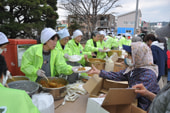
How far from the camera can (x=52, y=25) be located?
11.1 metres

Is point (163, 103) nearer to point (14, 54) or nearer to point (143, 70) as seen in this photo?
point (143, 70)

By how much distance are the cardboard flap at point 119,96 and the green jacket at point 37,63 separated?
3.49ft

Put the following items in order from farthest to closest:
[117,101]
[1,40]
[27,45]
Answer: [27,45] < [1,40] < [117,101]

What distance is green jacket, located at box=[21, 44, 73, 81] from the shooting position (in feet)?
6.36

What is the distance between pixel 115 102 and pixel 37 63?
1432 millimetres

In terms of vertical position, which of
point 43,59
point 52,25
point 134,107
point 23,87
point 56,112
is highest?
point 52,25

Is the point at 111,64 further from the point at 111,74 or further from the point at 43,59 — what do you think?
the point at 43,59

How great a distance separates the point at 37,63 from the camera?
2016mm

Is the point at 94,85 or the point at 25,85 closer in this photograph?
the point at 25,85

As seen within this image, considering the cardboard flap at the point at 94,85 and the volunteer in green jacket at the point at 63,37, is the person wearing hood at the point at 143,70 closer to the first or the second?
the cardboard flap at the point at 94,85

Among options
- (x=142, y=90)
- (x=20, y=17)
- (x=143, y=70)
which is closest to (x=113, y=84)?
(x=143, y=70)

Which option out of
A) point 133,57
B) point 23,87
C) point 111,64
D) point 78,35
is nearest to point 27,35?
point 78,35

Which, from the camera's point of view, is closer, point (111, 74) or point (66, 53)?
point (111, 74)

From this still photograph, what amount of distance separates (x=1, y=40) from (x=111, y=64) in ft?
9.69
